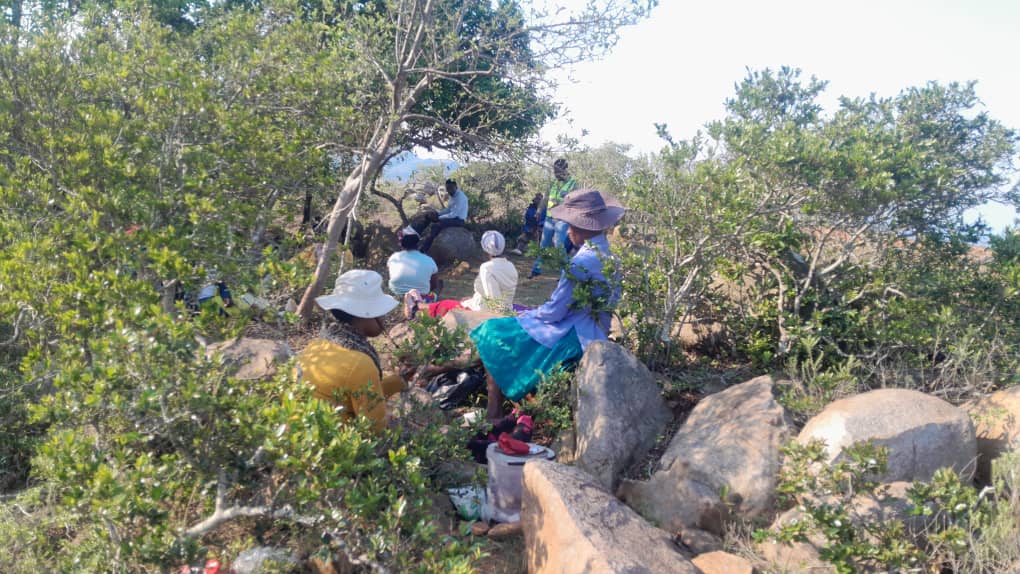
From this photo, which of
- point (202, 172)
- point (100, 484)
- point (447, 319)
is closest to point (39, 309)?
point (202, 172)

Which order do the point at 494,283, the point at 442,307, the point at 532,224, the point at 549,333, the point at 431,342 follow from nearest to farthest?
1. the point at 431,342
2. the point at 549,333
3. the point at 442,307
4. the point at 494,283
5. the point at 532,224

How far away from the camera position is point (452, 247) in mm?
11836

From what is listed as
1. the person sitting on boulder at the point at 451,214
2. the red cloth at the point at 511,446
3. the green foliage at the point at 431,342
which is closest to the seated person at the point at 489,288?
the green foliage at the point at 431,342

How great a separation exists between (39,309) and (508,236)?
36.5 ft

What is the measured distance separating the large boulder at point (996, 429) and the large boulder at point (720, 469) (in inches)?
41.9

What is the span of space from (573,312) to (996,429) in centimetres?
260

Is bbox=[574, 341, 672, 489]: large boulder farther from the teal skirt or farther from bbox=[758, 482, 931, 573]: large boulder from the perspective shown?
bbox=[758, 482, 931, 573]: large boulder

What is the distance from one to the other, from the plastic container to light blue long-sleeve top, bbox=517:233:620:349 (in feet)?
4.10

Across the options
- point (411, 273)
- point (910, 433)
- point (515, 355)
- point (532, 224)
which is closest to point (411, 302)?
point (411, 273)

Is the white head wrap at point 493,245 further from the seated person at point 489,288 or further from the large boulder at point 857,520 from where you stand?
the large boulder at point 857,520

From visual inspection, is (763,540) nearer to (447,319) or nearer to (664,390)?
(664,390)

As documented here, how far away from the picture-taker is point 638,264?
5.23 m

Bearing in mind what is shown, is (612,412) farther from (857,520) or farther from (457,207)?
(457,207)

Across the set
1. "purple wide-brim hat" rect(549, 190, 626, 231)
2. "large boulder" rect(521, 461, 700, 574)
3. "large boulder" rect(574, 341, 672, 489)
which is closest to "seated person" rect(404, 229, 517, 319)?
"purple wide-brim hat" rect(549, 190, 626, 231)
